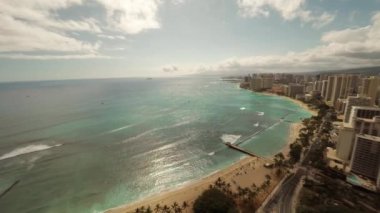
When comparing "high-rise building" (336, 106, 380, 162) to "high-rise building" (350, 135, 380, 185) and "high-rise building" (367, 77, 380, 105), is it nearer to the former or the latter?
"high-rise building" (350, 135, 380, 185)

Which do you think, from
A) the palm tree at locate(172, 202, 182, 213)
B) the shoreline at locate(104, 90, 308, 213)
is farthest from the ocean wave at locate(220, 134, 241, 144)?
the palm tree at locate(172, 202, 182, 213)

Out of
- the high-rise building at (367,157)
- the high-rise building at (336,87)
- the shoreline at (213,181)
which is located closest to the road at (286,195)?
the shoreline at (213,181)

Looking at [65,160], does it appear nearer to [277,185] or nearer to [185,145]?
[185,145]

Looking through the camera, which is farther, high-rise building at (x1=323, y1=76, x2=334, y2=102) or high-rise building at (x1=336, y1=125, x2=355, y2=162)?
high-rise building at (x1=323, y1=76, x2=334, y2=102)

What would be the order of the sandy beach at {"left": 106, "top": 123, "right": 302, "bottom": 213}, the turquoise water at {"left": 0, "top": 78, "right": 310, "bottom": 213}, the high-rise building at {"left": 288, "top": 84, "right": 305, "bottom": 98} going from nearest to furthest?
the sandy beach at {"left": 106, "top": 123, "right": 302, "bottom": 213} < the turquoise water at {"left": 0, "top": 78, "right": 310, "bottom": 213} < the high-rise building at {"left": 288, "top": 84, "right": 305, "bottom": 98}

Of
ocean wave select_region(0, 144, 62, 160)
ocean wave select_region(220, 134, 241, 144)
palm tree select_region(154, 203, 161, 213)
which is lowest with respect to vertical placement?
ocean wave select_region(220, 134, 241, 144)

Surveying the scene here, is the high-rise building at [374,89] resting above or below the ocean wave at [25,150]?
above

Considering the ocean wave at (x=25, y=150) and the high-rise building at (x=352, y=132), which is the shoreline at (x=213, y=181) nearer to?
the high-rise building at (x=352, y=132)

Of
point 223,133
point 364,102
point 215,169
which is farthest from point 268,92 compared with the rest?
point 215,169
